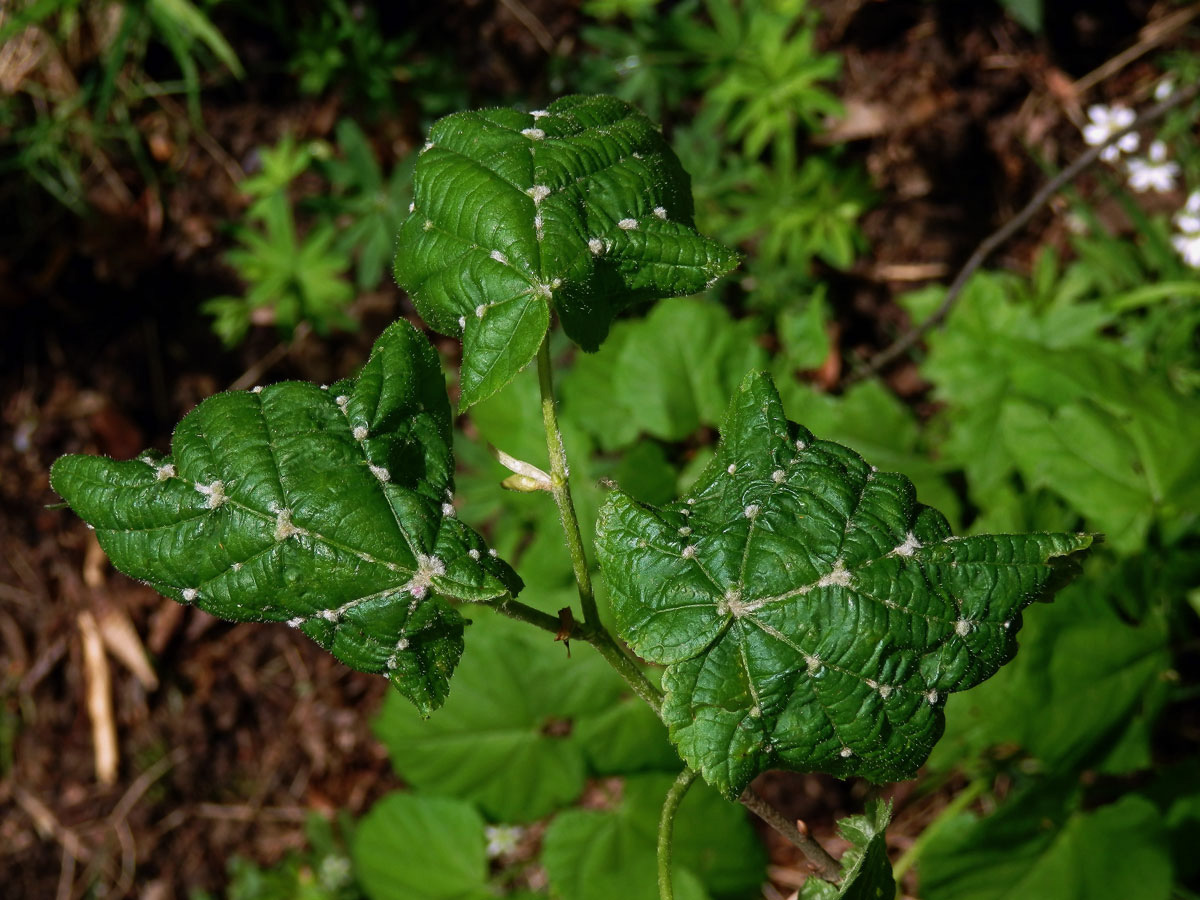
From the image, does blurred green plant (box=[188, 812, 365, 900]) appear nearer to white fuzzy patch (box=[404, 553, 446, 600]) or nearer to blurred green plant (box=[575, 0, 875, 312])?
blurred green plant (box=[575, 0, 875, 312])

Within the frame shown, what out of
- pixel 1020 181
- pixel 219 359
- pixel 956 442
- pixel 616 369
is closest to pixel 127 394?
pixel 219 359

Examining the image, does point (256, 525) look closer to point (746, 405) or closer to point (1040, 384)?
point (746, 405)

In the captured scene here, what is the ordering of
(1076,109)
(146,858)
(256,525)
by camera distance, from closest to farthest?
1. (256,525)
2. (1076,109)
3. (146,858)

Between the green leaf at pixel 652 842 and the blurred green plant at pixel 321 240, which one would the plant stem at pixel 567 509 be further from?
the blurred green plant at pixel 321 240

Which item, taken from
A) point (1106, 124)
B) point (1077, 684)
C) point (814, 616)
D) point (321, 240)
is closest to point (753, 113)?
point (1106, 124)

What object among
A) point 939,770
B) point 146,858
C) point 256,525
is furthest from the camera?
point 146,858

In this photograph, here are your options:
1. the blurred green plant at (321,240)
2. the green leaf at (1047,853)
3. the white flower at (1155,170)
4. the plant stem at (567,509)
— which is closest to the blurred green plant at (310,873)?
the blurred green plant at (321,240)
